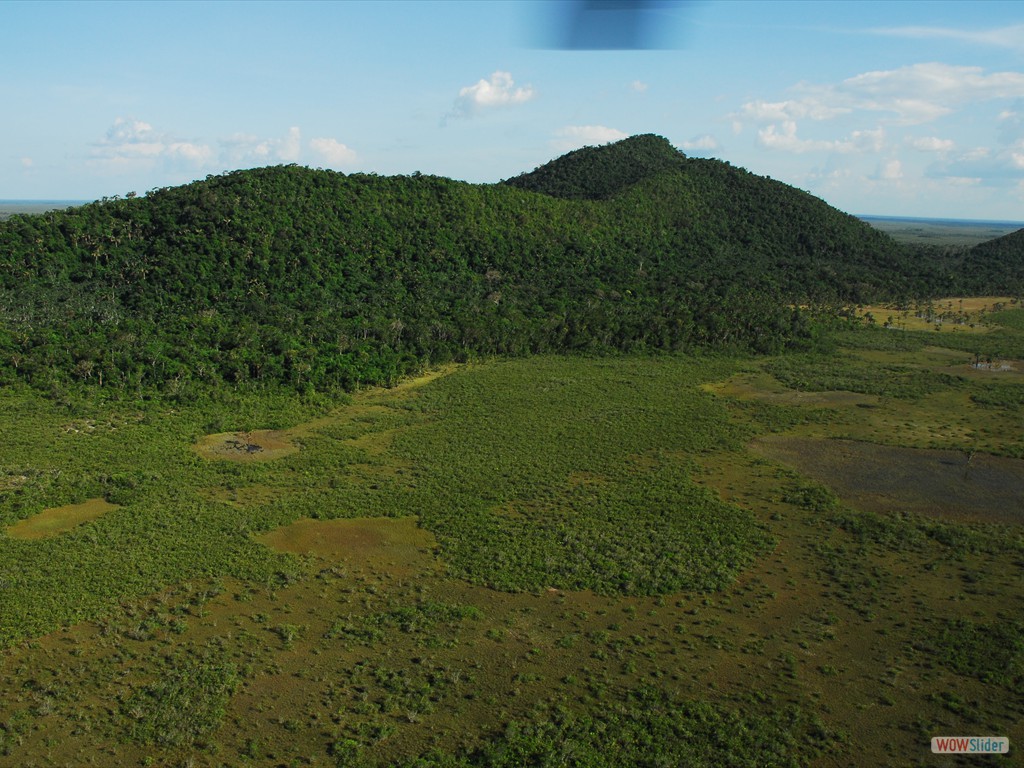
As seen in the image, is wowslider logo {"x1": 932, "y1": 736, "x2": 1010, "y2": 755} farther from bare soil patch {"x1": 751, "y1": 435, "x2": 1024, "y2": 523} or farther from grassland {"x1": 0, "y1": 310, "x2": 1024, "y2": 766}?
bare soil patch {"x1": 751, "y1": 435, "x2": 1024, "y2": 523}

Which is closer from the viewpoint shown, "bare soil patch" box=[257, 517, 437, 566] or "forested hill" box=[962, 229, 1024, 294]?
"bare soil patch" box=[257, 517, 437, 566]

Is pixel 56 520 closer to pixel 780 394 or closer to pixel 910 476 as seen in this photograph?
pixel 910 476

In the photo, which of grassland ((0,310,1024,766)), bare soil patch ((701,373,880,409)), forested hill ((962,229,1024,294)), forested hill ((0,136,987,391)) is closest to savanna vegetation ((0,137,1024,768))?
grassland ((0,310,1024,766))

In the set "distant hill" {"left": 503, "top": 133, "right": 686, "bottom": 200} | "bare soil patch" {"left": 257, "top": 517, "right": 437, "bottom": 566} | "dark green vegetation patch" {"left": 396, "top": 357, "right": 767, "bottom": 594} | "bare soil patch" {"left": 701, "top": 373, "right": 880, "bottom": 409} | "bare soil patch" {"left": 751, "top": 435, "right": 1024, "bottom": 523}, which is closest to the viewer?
"dark green vegetation patch" {"left": 396, "top": 357, "right": 767, "bottom": 594}

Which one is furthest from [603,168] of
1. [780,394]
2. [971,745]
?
[971,745]

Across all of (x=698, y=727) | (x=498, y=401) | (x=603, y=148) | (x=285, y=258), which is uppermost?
(x=603, y=148)

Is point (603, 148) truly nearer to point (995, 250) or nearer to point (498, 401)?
point (995, 250)

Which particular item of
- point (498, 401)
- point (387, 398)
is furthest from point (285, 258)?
point (498, 401)
